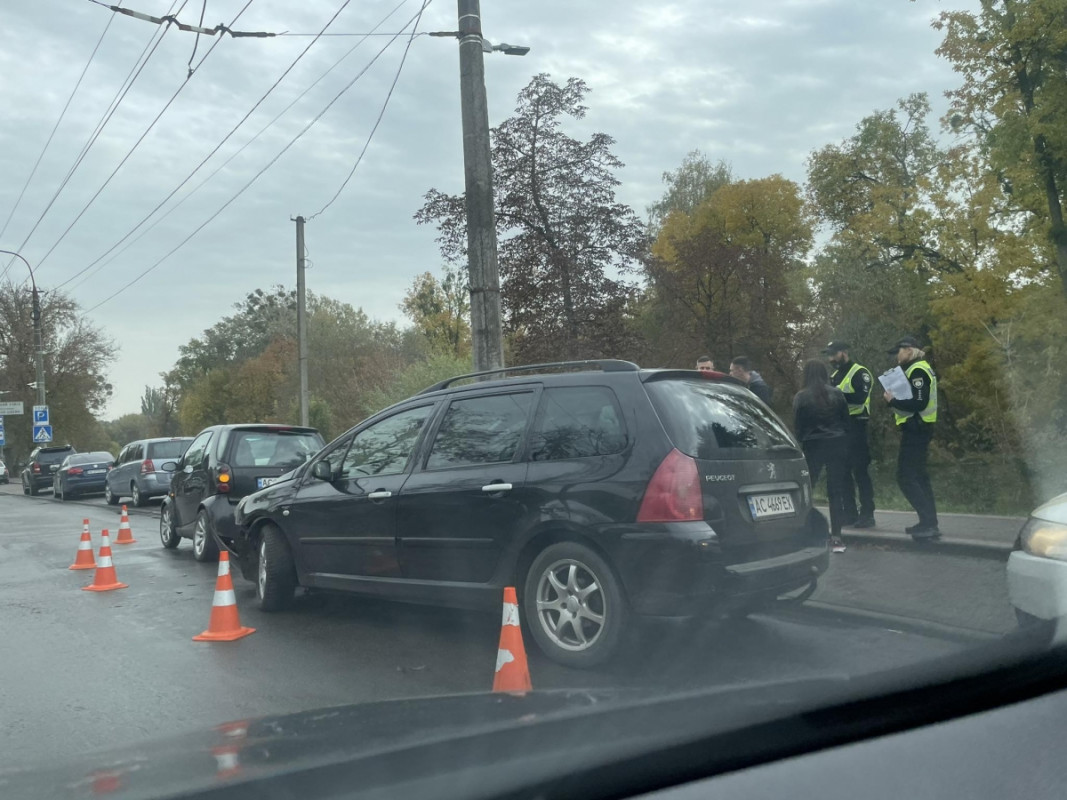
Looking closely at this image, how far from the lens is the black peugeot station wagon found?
16.6ft

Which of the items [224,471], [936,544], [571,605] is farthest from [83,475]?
[571,605]

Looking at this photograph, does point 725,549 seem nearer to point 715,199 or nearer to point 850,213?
point 850,213

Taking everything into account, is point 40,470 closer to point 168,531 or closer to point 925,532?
point 168,531

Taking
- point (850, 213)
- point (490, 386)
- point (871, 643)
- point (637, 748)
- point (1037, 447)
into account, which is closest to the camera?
point (637, 748)

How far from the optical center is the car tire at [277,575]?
7.52 meters

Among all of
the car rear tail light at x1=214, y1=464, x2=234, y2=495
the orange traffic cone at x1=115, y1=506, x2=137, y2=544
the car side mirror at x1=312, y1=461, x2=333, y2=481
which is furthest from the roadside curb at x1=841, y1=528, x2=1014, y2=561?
the orange traffic cone at x1=115, y1=506, x2=137, y2=544

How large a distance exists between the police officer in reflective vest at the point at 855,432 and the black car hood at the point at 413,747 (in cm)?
687

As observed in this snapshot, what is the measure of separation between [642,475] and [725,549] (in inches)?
22.3

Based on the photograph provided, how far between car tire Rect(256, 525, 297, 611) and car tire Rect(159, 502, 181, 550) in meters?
5.29

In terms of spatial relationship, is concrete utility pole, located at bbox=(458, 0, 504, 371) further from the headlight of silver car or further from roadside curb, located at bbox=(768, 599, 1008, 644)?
the headlight of silver car

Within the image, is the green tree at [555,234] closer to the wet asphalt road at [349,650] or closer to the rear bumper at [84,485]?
the rear bumper at [84,485]

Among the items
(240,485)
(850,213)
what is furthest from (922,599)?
(850,213)

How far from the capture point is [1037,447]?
94.8 ft

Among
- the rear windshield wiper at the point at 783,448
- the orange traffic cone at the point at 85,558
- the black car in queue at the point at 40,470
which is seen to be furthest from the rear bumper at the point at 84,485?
the rear windshield wiper at the point at 783,448
